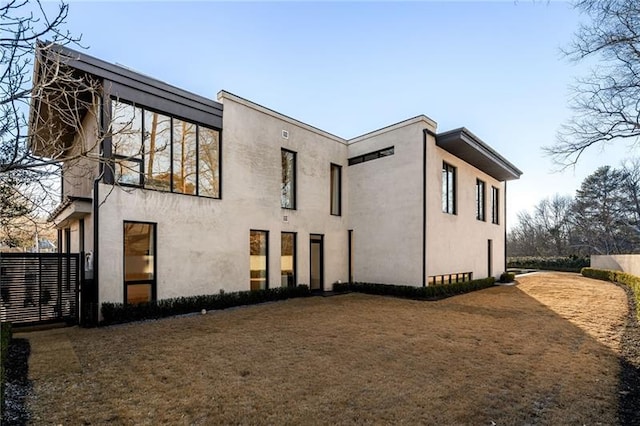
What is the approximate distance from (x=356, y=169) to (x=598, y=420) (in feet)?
38.8

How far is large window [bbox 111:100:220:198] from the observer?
8688 millimetres

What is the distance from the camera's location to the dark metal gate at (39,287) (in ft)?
23.6

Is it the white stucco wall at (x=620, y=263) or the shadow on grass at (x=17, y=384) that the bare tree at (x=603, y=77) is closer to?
the shadow on grass at (x=17, y=384)

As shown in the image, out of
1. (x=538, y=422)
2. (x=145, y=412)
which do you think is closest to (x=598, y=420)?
(x=538, y=422)

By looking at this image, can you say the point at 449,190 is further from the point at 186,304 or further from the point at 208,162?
the point at 186,304

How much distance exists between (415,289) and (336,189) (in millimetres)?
5467

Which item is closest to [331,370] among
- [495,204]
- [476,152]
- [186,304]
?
[186,304]

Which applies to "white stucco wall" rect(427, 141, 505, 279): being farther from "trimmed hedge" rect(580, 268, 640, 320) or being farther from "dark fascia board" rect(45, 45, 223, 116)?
"dark fascia board" rect(45, 45, 223, 116)

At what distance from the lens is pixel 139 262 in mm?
8664

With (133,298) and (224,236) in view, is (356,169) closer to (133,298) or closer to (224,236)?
(224,236)

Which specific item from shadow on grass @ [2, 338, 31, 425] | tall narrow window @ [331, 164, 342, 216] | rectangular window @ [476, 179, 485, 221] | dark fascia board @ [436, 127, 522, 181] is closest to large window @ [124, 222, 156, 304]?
shadow on grass @ [2, 338, 31, 425]

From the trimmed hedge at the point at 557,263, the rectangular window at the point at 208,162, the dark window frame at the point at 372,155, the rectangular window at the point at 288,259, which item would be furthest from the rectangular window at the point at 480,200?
the trimmed hedge at the point at 557,263

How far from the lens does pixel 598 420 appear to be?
3.51 m

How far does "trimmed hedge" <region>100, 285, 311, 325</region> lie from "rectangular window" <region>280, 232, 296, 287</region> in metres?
0.40
